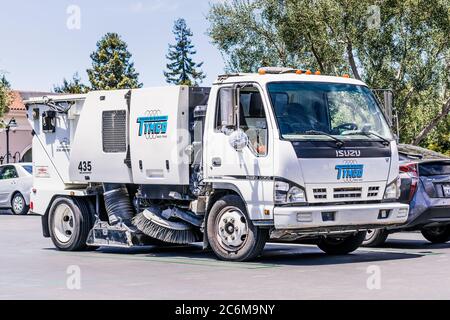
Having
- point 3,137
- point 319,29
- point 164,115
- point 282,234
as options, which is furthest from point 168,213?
point 3,137

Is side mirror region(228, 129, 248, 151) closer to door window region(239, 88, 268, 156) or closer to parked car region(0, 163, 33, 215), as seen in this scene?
door window region(239, 88, 268, 156)

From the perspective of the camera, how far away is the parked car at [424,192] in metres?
15.1

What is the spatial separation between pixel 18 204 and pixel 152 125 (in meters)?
15.6

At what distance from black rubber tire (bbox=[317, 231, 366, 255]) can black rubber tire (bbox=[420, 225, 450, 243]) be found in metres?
2.18

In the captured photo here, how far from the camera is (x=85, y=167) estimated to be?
52.5 feet

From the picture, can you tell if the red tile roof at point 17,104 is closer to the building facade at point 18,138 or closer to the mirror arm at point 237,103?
the building facade at point 18,138

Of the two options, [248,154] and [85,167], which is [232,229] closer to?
[248,154]

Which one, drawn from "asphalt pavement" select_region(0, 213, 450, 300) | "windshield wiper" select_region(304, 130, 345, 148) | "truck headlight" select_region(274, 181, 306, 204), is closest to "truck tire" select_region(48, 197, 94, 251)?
"asphalt pavement" select_region(0, 213, 450, 300)

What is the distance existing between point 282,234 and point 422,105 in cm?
1663

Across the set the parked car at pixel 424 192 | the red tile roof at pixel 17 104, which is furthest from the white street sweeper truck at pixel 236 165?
the red tile roof at pixel 17 104

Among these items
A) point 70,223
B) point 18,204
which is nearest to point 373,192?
point 70,223

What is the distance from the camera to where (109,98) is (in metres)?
15.7
